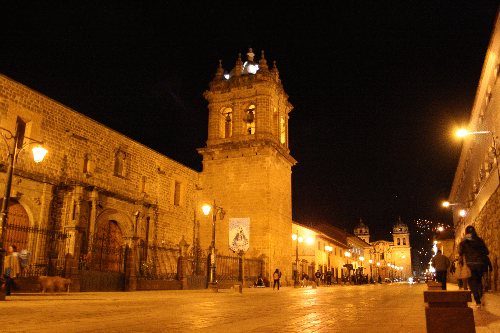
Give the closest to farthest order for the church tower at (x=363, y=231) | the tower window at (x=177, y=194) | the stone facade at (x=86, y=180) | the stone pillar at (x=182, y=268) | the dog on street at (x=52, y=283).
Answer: the dog on street at (x=52, y=283) < the stone facade at (x=86, y=180) < the stone pillar at (x=182, y=268) < the tower window at (x=177, y=194) < the church tower at (x=363, y=231)

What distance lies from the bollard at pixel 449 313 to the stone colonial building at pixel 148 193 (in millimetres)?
10964

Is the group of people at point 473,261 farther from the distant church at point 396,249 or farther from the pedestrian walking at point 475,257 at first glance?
the distant church at point 396,249

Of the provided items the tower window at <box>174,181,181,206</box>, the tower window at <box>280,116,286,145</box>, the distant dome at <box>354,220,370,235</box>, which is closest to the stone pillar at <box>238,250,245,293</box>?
the tower window at <box>174,181,181,206</box>

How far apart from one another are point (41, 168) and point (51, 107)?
2.75m

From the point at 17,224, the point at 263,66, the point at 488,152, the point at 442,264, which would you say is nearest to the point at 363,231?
the point at 263,66

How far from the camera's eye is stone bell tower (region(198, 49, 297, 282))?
26.9 meters

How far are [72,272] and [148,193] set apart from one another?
9314 mm

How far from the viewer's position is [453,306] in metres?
3.76

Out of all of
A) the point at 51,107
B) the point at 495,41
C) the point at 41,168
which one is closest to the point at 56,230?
the point at 41,168

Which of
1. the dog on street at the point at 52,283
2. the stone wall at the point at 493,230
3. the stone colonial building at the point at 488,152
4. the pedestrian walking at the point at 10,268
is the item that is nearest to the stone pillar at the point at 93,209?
the dog on street at the point at 52,283

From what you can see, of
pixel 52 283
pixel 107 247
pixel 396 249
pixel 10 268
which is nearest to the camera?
pixel 10 268

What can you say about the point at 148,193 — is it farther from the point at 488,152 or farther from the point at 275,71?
the point at 488,152

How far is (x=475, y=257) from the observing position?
8.77 metres

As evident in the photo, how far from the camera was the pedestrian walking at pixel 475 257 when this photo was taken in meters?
8.69
